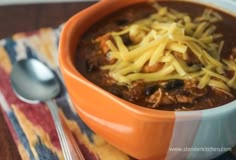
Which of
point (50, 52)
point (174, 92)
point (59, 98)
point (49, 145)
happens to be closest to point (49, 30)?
point (50, 52)

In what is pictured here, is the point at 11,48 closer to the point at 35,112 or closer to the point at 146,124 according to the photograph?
the point at 35,112

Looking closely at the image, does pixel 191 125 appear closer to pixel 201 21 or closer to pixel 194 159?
pixel 194 159

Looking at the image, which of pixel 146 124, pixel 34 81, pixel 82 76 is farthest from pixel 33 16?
pixel 146 124

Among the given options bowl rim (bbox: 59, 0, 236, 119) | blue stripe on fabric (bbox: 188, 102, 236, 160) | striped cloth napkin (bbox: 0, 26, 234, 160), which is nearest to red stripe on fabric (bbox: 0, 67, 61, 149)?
striped cloth napkin (bbox: 0, 26, 234, 160)

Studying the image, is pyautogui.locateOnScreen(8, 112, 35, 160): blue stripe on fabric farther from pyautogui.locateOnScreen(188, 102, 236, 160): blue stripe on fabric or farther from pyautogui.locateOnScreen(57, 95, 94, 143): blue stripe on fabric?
pyautogui.locateOnScreen(188, 102, 236, 160): blue stripe on fabric

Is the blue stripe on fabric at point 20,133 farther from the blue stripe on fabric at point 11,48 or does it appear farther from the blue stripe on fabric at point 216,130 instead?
the blue stripe on fabric at point 216,130

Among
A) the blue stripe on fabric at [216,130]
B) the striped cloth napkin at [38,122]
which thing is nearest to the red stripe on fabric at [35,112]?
the striped cloth napkin at [38,122]
